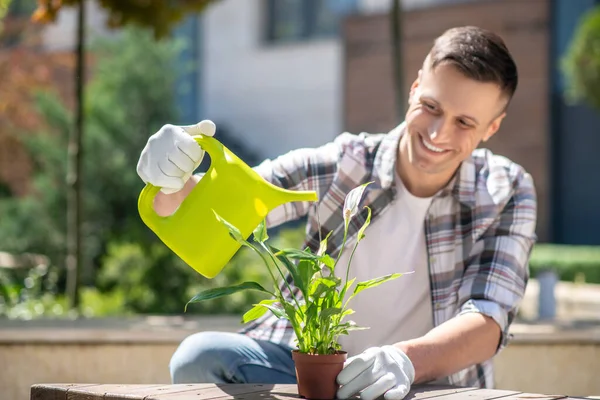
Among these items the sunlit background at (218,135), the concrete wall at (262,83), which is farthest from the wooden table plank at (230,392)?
the concrete wall at (262,83)

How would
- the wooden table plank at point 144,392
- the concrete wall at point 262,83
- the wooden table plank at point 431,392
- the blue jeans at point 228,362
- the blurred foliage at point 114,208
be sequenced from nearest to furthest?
the wooden table plank at point 144,392, the wooden table plank at point 431,392, the blue jeans at point 228,362, the blurred foliage at point 114,208, the concrete wall at point 262,83

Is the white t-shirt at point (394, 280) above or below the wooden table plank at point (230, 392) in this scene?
above

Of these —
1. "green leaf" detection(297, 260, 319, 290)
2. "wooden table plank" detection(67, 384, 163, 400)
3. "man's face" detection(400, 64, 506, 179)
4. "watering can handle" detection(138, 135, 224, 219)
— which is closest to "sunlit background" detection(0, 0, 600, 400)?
"man's face" detection(400, 64, 506, 179)

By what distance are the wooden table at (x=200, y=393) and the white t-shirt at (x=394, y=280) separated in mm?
473

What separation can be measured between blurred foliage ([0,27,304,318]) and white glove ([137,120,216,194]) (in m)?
3.65

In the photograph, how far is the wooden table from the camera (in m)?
1.73

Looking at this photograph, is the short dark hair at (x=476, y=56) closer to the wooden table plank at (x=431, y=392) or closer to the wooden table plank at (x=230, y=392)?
the wooden table plank at (x=431, y=392)

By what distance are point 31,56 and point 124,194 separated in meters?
3.35

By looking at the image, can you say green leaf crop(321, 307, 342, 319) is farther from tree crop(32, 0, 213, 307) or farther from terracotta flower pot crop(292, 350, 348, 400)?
tree crop(32, 0, 213, 307)

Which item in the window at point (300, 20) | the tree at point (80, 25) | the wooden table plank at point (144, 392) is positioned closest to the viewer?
the wooden table plank at point (144, 392)

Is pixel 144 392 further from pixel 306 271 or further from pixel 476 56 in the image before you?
pixel 476 56

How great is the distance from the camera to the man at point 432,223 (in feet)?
7.32

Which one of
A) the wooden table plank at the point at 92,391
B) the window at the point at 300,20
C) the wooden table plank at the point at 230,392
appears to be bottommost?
the wooden table plank at the point at 230,392

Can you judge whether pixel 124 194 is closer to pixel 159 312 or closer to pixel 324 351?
pixel 159 312
